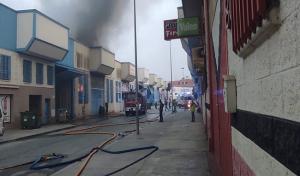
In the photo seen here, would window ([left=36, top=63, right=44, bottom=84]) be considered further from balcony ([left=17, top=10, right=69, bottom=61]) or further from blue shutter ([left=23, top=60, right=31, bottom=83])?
blue shutter ([left=23, top=60, right=31, bottom=83])

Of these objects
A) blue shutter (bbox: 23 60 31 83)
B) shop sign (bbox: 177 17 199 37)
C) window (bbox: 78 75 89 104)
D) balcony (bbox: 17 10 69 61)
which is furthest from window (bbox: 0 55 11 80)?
window (bbox: 78 75 89 104)

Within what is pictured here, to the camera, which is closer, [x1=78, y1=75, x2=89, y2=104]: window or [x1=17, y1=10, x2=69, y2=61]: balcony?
[x1=17, y1=10, x2=69, y2=61]: balcony

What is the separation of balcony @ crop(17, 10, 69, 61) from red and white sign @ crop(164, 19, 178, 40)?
13.5 meters

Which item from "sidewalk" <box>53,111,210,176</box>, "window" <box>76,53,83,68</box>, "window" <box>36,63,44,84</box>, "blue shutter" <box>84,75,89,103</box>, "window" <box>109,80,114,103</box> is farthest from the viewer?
"window" <box>109,80,114,103</box>

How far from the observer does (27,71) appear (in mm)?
33344

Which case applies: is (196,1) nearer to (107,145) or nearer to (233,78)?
(107,145)

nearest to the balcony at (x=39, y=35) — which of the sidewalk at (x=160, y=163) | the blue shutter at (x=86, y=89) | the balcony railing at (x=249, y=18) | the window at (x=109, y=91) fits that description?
the blue shutter at (x=86, y=89)

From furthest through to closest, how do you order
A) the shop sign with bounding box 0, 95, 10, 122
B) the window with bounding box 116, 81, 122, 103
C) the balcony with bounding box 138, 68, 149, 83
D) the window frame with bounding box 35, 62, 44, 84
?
1. the balcony with bounding box 138, 68, 149, 83
2. the window with bounding box 116, 81, 122, 103
3. the window frame with bounding box 35, 62, 44, 84
4. the shop sign with bounding box 0, 95, 10, 122

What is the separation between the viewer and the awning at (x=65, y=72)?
4077 cm

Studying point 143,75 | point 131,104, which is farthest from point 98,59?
point 143,75

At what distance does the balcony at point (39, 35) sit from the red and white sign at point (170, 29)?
13.5 m

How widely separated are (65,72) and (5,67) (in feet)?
39.5

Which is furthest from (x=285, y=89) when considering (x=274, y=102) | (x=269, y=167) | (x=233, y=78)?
(x=233, y=78)

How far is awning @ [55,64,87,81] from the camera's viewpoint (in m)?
40.8
